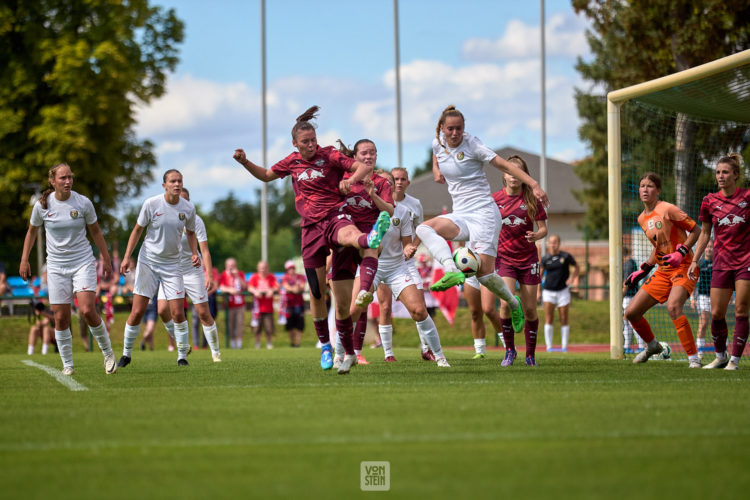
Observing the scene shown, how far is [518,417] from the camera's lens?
5.88 m

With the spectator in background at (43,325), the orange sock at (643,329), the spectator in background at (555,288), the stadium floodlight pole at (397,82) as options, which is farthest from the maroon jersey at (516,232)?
the stadium floodlight pole at (397,82)

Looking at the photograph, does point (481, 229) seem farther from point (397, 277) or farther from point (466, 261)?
point (397, 277)

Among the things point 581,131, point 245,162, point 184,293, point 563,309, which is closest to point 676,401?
point 245,162

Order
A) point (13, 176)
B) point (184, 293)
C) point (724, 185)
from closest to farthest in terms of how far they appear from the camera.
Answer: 1. point (724, 185)
2. point (184, 293)
3. point (13, 176)

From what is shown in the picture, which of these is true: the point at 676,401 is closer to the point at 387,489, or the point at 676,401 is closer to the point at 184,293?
the point at 387,489

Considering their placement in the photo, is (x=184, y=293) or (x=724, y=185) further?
(x=184, y=293)

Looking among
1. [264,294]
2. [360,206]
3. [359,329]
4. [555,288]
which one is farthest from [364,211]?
[264,294]

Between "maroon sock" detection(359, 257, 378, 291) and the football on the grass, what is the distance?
90 cm

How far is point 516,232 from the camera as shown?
36.5 feet

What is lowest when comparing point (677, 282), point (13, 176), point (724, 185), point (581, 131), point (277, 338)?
Answer: point (277, 338)

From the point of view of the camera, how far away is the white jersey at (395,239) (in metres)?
10.4

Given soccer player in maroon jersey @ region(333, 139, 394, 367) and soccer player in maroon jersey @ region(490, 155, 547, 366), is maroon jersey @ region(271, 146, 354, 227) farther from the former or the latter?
soccer player in maroon jersey @ region(490, 155, 547, 366)

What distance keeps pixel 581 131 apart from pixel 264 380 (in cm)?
3748

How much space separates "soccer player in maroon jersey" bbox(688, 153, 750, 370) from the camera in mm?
9523
